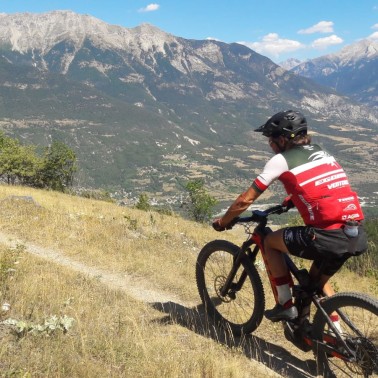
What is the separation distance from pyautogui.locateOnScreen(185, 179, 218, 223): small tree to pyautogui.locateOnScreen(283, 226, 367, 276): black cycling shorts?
65617mm

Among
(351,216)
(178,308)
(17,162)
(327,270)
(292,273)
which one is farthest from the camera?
(17,162)

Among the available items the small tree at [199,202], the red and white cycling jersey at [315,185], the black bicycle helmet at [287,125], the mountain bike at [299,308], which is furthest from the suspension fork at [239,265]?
the small tree at [199,202]

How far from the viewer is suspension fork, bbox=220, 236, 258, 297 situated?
5.89 m

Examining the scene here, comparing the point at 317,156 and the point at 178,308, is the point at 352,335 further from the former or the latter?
the point at 178,308

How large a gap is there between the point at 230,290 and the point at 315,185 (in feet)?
7.98

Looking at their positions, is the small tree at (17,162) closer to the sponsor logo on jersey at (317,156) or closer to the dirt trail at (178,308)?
the dirt trail at (178,308)

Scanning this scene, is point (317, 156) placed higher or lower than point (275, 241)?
higher

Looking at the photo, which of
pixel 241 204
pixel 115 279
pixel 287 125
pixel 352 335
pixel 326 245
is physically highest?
pixel 287 125

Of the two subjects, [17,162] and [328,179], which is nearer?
[328,179]

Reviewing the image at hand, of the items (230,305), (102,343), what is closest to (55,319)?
(102,343)

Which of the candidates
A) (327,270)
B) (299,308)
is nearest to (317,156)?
(327,270)

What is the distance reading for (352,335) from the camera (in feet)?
15.5

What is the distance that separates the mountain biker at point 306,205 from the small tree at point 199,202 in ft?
214

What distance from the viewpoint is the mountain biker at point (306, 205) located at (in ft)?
15.2
